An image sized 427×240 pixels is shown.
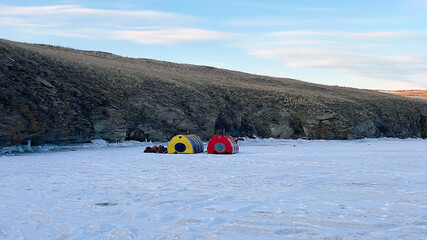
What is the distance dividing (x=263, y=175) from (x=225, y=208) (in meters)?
5.45

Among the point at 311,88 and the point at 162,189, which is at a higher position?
the point at 311,88

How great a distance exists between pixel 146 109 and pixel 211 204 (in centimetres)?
2634

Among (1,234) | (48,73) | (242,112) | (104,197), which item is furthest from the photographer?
(242,112)

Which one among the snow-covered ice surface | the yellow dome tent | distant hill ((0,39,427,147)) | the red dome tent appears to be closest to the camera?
the snow-covered ice surface

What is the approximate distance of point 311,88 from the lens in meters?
68.9

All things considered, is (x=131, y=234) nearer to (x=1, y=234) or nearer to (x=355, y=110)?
(x=1, y=234)

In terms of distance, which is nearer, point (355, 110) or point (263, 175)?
point (263, 175)

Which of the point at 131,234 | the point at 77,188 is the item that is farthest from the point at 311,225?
the point at 77,188

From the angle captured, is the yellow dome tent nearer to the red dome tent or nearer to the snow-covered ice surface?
the red dome tent

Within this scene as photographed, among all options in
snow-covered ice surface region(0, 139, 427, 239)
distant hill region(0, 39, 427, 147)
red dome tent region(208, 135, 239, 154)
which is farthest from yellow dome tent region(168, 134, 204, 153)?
snow-covered ice surface region(0, 139, 427, 239)

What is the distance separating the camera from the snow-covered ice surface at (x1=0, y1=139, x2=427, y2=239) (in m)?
6.49

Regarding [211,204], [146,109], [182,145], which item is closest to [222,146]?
[182,145]

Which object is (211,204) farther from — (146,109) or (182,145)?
(146,109)

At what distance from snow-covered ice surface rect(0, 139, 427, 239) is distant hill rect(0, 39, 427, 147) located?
9.77m
